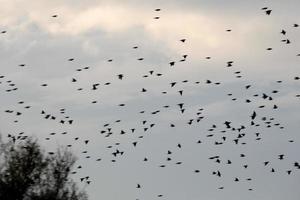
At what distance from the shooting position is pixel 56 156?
184 feet

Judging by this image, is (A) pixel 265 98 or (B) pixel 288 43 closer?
(B) pixel 288 43

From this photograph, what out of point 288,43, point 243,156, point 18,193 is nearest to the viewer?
point 288,43

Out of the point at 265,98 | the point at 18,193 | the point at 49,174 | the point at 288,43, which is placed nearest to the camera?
the point at 288,43

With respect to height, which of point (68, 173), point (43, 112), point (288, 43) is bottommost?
point (68, 173)

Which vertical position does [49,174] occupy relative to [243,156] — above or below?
below

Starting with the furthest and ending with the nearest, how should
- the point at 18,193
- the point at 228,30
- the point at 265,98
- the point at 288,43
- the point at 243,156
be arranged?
the point at 18,193 < the point at 243,156 < the point at 265,98 < the point at 288,43 < the point at 228,30

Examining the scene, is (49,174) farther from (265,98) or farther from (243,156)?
(265,98)

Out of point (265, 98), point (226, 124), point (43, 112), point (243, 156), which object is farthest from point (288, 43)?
point (43, 112)

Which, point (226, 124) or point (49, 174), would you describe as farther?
point (49, 174)

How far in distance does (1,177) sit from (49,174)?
4.56 m

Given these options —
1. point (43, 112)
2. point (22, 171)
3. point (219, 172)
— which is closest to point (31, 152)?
point (22, 171)

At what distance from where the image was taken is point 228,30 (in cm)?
2888

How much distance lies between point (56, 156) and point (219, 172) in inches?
874

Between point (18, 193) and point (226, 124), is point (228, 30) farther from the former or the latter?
point (18, 193)
